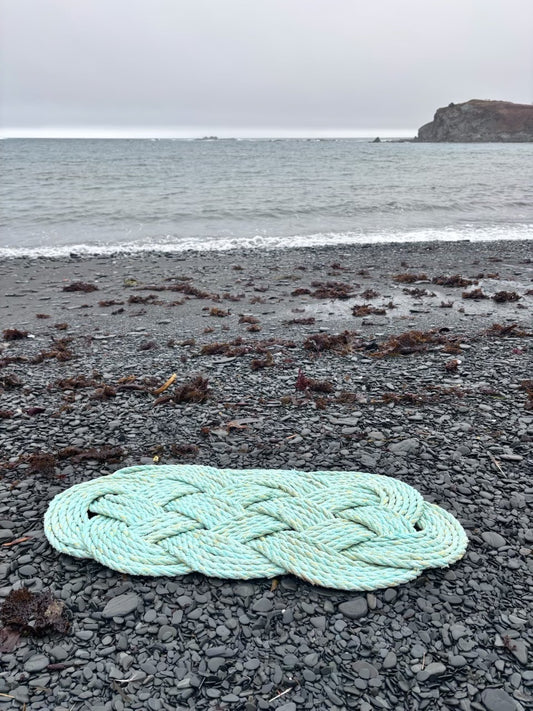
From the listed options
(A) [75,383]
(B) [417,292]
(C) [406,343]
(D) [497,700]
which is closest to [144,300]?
(A) [75,383]

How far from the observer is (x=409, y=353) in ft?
18.5

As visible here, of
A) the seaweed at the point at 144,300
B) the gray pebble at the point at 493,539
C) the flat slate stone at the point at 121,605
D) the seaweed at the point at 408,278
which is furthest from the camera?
the seaweed at the point at 408,278

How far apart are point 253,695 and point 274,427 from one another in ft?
7.16

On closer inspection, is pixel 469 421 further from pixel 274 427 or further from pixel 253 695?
pixel 253 695

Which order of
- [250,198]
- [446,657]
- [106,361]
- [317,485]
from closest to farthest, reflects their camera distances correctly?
[446,657] < [317,485] < [106,361] < [250,198]

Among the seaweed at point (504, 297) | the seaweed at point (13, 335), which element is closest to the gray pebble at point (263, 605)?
the seaweed at point (13, 335)

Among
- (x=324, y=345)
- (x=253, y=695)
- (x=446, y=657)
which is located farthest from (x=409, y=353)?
(x=253, y=695)

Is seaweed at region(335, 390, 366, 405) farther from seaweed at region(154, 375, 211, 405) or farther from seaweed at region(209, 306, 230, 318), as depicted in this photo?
seaweed at region(209, 306, 230, 318)

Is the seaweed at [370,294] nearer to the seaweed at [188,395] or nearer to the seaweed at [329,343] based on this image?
the seaweed at [329,343]

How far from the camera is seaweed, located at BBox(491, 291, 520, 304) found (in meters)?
8.05

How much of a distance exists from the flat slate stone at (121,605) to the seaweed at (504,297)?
741 centimetres

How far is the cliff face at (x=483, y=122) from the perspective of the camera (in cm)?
10906

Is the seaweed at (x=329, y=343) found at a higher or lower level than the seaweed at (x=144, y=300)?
lower

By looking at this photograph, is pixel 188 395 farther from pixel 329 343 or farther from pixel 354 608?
pixel 354 608
